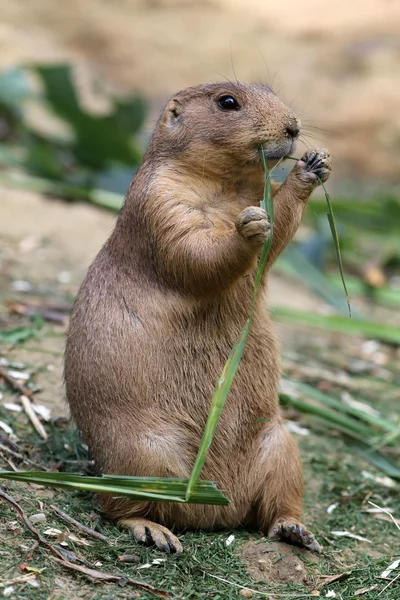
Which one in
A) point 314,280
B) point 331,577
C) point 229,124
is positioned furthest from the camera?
point 314,280

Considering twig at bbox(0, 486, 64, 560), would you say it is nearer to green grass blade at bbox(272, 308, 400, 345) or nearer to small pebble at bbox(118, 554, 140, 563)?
small pebble at bbox(118, 554, 140, 563)

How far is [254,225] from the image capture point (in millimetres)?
3891

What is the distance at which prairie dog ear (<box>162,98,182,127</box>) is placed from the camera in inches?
183

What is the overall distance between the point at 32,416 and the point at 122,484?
144cm

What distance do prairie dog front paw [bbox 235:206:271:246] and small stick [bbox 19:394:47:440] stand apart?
6.21 feet

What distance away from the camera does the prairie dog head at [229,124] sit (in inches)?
172

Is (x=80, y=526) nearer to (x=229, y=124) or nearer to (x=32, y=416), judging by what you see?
(x=32, y=416)

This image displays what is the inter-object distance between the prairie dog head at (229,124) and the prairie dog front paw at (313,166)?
0.11 metres

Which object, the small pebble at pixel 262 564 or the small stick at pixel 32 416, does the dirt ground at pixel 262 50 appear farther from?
the small pebble at pixel 262 564

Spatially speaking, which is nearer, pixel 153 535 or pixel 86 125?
pixel 153 535

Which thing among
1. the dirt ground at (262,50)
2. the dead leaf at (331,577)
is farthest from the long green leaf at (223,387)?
the dirt ground at (262,50)

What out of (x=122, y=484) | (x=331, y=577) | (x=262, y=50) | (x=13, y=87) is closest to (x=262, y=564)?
(x=331, y=577)

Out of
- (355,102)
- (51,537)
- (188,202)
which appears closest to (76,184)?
(188,202)

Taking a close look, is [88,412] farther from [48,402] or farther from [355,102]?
[355,102]
